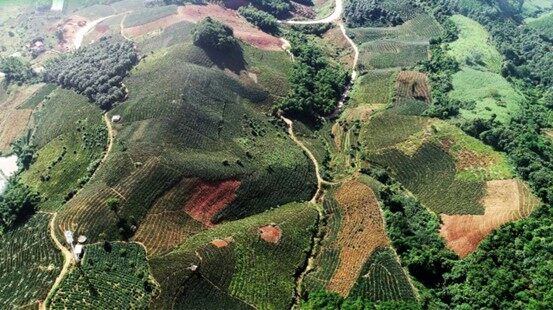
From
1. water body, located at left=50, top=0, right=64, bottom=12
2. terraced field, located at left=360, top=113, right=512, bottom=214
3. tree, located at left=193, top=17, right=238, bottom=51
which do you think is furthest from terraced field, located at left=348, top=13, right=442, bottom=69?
water body, located at left=50, top=0, right=64, bottom=12

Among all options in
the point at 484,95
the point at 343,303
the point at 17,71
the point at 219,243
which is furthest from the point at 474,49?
the point at 17,71

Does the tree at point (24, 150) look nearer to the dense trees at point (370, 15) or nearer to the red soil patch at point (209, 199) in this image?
the red soil patch at point (209, 199)

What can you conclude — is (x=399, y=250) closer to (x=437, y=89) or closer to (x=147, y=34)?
(x=437, y=89)

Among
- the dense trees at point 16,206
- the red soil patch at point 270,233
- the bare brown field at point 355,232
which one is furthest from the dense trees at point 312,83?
the dense trees at point 16,206

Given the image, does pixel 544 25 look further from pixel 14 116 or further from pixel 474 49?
pixel 14 116

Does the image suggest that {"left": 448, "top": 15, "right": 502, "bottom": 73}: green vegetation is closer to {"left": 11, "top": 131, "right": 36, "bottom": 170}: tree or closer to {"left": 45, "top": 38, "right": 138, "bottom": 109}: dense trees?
{"left": 45, "top": 38, "right": 138, "bottom": 109}: dense trees
